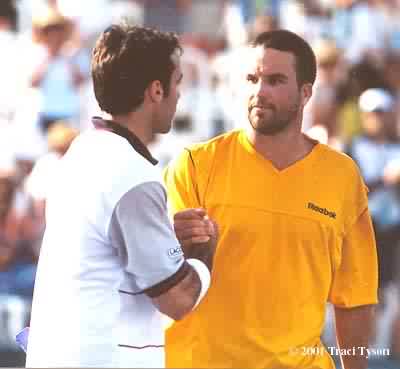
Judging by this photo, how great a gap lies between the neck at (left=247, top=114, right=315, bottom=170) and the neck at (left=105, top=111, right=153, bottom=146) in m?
0.90

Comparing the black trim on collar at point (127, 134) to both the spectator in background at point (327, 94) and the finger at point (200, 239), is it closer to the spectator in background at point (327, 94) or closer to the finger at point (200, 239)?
the finger at point (200, 239)

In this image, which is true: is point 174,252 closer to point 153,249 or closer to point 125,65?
point 153,249

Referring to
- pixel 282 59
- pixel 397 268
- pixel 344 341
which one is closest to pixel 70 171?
pixel 282 59

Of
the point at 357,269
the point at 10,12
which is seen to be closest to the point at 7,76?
the point at 10,12

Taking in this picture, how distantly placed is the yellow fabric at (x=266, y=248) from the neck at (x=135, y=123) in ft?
2.47

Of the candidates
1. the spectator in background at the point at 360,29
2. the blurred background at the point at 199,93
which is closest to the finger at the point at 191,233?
the blurred background at the point at 199,93

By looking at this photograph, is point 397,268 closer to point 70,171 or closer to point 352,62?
point 352,62

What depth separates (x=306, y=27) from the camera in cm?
980

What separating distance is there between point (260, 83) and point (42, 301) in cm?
137

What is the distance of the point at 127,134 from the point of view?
3717mm

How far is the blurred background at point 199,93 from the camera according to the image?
841 cm

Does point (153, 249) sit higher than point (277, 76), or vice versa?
point (277, 76)

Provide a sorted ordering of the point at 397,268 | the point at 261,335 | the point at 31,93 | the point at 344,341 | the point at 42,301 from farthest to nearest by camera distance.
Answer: the point at 31,93 < the point at 397,268 < the point at 344,341 < the point at 261,335 < the point at 42,301

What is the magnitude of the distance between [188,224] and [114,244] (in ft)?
1.27
